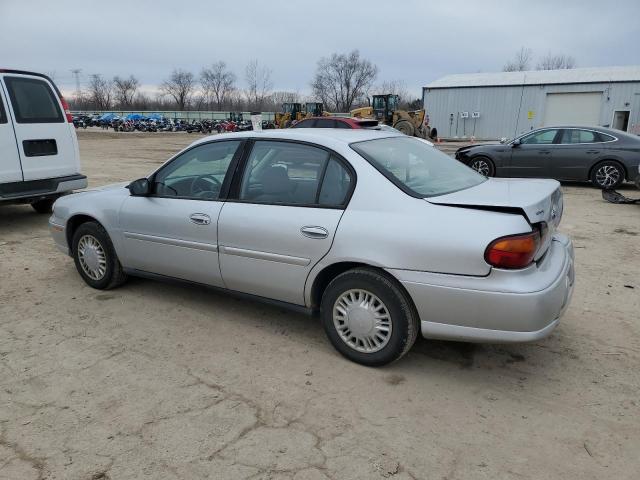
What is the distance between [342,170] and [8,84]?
5569mm

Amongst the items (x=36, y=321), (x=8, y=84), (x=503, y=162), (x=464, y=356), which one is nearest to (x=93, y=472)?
(x=36, y=321)

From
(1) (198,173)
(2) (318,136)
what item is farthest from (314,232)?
(1) (198,173)

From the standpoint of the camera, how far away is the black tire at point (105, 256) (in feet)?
15.1

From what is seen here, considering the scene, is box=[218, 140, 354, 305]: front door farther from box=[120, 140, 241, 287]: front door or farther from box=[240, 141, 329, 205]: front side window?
box=[120, 140, 241, 287]: front door

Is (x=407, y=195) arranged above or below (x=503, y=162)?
above

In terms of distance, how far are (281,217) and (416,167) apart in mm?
1044

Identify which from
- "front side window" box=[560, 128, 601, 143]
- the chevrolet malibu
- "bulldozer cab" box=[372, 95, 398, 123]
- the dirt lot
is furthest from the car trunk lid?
"bulldozer cab" box=[372, 95, 398, 123]

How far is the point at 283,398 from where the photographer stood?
3062mm

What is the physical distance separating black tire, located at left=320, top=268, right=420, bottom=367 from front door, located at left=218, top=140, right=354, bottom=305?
228 mm

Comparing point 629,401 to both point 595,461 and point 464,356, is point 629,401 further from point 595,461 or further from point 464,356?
point 464,356

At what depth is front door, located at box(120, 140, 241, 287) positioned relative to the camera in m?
3.92

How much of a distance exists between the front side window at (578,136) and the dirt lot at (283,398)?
23.9ft

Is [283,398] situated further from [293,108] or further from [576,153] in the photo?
[293,108]

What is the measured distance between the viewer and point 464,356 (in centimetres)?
357
